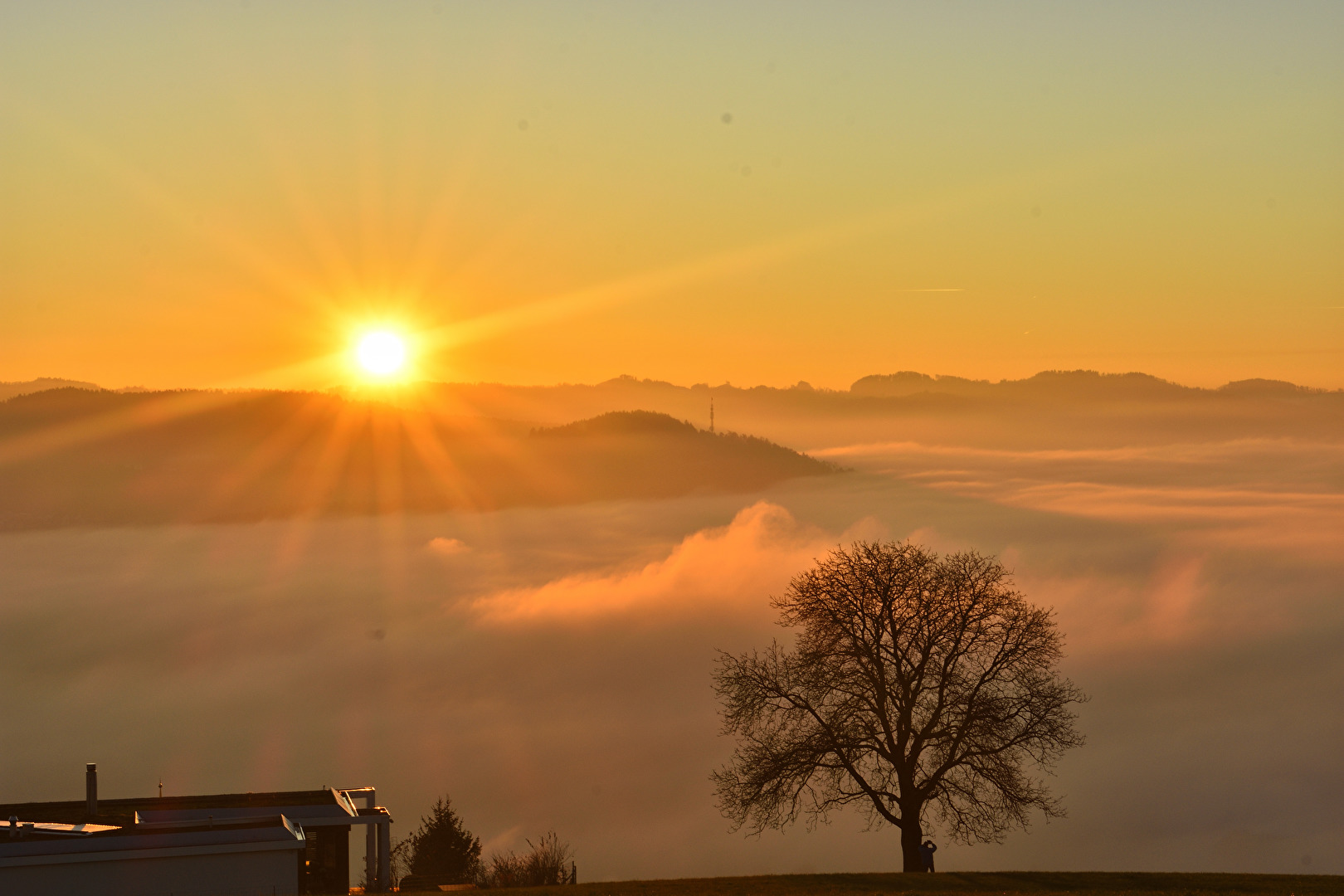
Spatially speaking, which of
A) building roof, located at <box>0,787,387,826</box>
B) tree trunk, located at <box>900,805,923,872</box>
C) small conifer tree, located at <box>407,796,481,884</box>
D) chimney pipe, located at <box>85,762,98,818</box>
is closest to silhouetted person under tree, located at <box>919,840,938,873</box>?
tree trunk, located at <box>900,805,923,872</box>

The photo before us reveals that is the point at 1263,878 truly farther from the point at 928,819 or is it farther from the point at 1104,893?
the point at 928,819

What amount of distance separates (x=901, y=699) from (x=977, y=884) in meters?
8.14

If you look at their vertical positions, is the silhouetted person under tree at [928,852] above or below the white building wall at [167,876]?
below

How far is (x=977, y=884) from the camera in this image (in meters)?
38.6

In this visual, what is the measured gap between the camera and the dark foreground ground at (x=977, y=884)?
36.8 m

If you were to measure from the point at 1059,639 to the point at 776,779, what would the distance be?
10649mm

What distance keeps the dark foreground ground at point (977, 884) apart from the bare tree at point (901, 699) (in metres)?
4.66

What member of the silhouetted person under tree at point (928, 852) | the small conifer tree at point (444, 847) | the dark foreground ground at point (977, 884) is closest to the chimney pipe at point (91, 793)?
the small conifer tree at point (444, 847)

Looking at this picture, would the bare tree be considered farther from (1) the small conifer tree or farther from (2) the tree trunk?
(1) the small conifer tree

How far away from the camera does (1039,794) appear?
44.1 m

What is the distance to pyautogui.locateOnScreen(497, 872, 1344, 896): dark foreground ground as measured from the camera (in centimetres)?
3684

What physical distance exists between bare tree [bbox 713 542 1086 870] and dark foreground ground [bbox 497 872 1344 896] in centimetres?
466

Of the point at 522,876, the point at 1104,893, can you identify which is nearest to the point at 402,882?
the point at 522,876

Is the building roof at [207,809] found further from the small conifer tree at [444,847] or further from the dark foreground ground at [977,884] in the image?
the dark foreground ground at [977,884]
